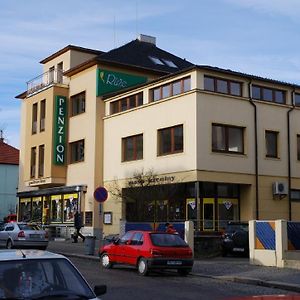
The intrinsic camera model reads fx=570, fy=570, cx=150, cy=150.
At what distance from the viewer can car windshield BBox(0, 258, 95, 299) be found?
575 centimetres

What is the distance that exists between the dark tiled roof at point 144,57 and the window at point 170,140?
8.21m

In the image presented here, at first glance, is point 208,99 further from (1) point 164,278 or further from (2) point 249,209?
(1) point 164,278

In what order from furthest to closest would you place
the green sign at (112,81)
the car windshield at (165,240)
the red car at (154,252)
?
the green sign at (112,81), the car windshield at (165,240), the red car at (154,252)

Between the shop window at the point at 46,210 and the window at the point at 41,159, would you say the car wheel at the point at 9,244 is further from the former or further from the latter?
the window at the point at 41,159

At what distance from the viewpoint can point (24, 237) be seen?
89.2ft

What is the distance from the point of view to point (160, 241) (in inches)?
712

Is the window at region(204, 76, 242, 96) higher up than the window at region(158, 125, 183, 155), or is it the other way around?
the window at region(204, 76, 242, 96)

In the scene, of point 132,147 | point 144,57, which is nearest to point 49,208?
point 132,147

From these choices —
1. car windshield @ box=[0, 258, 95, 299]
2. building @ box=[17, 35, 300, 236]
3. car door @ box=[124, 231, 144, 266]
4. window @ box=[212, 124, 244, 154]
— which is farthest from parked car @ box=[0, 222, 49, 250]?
car windshield @ box=[0, 258, 95, 299]

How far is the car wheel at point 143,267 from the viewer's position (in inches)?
691

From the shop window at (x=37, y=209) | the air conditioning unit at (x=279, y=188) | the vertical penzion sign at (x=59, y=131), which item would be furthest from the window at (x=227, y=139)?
the shop window at (x=37, y=209)

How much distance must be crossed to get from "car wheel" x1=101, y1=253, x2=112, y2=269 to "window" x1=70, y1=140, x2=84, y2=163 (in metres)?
18.7

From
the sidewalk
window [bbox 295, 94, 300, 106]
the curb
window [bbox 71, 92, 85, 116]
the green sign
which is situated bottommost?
the curb

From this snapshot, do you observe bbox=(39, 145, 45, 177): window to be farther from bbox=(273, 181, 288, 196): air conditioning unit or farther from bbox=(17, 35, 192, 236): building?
bbox=(273, 181, 288, 196): air conditioning unit
